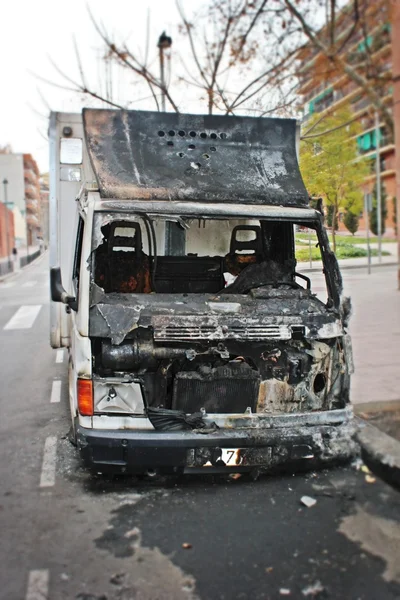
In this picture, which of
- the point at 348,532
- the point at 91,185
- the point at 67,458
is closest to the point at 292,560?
the point at 348,532

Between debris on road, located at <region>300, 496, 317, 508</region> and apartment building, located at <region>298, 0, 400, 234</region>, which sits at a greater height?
apartment building, located at <region>298, 0, 400, 234</region>

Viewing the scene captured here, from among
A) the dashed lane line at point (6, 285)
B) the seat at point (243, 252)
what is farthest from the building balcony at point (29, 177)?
the seat at point (243, 252)

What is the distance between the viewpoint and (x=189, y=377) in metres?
4.40

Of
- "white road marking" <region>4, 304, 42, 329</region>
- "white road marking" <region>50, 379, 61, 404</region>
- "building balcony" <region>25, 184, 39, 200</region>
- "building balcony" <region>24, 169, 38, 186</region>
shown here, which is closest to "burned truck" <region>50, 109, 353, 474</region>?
"white road marking" <region>50, 379, 61, 404</region>

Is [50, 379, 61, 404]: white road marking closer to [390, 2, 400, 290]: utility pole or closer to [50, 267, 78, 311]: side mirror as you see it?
[50, 267, 78, 311]: side mirror

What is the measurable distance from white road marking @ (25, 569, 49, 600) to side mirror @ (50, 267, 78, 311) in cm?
198

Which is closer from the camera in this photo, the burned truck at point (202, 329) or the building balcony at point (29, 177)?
the burned truck at point (202, 329)

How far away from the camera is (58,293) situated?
4.77 meters

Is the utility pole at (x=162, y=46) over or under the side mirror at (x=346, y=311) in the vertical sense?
over

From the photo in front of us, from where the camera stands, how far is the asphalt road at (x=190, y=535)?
324cm

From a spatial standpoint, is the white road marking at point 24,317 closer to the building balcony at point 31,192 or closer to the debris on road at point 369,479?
the debris on road at point 369,479

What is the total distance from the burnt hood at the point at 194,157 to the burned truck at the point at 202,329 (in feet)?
0.04

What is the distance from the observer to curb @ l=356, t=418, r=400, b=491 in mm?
4793

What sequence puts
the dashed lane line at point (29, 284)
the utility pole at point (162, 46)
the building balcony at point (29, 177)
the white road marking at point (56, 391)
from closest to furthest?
the white road marking at point (56, 391) < the utility pole at point (162, 46) < the dashed lane line at point (29, 284) < the building balcony at point (29, 177)
